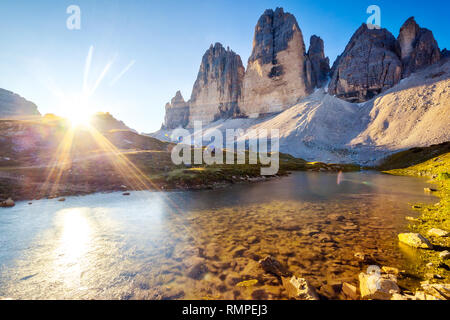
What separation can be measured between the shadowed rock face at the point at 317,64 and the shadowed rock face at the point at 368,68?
47.3 feet

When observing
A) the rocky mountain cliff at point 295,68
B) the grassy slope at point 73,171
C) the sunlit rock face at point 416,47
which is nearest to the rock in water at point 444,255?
the grassy slope at point 73,171

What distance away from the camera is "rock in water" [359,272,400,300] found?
407 cm

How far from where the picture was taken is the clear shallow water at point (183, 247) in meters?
5.43

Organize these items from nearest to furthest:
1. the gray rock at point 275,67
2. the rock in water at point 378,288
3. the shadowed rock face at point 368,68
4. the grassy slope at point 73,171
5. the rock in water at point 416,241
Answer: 1. the rock in water at point 378,288
2. the rock in water at point 416,241
3. the grassy slope at point 73,171
4. the shadowed rock face at point 368,68
5. the gray rock at point 275,67

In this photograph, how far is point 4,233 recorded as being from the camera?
9430 millimetres

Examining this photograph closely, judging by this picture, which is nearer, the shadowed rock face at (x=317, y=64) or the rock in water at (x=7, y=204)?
the rock in water at (x=7, y=204)

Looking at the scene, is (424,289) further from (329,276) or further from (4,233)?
(4,233)

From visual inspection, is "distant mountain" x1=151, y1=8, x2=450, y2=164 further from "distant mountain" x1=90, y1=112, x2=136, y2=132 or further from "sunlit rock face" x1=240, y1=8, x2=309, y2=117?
"distant mountain" x1=90, y1=112, x2=136, y2=132

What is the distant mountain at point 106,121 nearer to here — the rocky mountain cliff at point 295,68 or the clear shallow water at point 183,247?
the rocky mountain cliff at point 295,68

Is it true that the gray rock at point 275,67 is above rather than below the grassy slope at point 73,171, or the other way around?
above

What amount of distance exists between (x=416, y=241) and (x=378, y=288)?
4.22 metres

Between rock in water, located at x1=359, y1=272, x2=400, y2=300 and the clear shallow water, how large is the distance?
76 cm

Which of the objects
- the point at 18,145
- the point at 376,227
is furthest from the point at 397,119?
the point at 18,145
